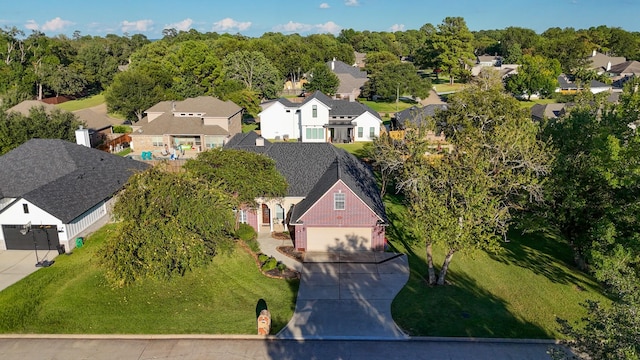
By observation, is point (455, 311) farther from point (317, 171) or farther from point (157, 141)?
point (157, 141)

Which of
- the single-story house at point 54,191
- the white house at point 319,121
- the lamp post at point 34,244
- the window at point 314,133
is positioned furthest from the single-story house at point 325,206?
the window at point 314,133

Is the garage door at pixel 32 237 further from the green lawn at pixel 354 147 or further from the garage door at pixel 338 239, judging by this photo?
the green lawn at pixel 354 147

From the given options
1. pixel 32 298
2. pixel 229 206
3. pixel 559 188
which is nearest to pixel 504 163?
pixel 559 188

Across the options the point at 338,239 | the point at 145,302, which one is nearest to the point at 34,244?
the point at 145,302

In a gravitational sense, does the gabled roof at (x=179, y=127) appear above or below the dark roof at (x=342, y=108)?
below

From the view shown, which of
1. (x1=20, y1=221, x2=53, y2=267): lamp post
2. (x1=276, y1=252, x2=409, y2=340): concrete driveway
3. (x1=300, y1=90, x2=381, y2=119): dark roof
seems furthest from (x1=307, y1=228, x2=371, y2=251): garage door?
(x1=300, y1=90, x2=381, y2=119): dark roof

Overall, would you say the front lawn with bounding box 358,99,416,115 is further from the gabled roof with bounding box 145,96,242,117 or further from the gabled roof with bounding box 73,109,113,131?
the gabled roof with bounding box 73,109,113,131

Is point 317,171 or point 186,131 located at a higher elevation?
point 186,131
